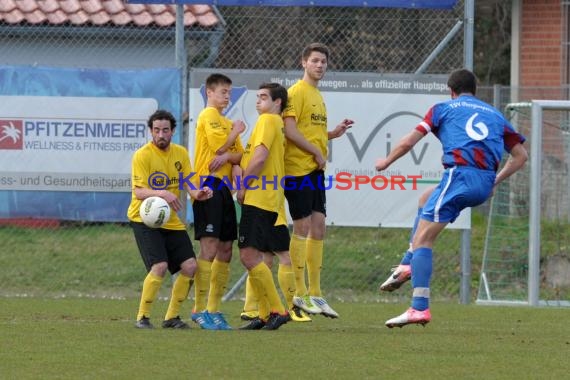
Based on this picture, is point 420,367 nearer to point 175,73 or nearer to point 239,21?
point 175,73

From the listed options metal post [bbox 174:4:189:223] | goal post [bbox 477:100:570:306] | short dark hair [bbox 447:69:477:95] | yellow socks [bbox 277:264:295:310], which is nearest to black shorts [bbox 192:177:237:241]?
yellow socks [bbox 277:264:295:310]

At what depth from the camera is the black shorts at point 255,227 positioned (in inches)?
377

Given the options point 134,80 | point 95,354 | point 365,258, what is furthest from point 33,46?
point 95,354

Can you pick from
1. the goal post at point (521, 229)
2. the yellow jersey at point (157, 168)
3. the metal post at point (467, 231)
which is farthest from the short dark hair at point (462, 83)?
the goal post at point (521, 229)

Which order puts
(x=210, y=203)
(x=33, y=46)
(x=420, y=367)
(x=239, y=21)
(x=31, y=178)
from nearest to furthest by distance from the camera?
(x=420, y=367)
(x=210, y=203)
(x=31, y=178)
(x=33, y=46)
(x=239, y=21)

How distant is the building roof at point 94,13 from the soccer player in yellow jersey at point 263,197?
7200mm

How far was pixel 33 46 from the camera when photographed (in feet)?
51.2

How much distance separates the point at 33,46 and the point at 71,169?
3.24 metres

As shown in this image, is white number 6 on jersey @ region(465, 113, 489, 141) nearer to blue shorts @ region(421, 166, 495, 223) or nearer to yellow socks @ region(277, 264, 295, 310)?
blue shorts @ region(421, 166, 495, 223)

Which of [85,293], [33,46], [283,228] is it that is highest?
[33,46]

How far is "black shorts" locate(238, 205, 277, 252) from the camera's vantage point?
959cm

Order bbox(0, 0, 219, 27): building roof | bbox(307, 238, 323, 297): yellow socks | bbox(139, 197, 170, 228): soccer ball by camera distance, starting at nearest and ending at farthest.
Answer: bbox(139, 197, 170, 228): soccer ball, bbox(307, 238, 323, 297): yellow socks, bbox(0, 0, 219, 27): building roof

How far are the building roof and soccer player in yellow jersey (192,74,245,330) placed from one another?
22.2 feet

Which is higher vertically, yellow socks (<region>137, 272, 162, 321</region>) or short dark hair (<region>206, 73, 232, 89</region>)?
short dark hair (<region>206, 73, 232, 89</region>)
